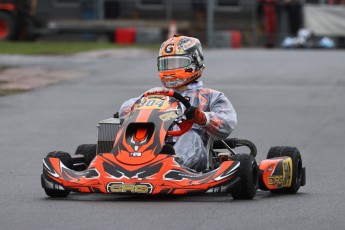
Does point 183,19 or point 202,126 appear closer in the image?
point 202,126

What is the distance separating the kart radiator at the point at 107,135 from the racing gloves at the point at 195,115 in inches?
25.8

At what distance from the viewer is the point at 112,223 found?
689cm

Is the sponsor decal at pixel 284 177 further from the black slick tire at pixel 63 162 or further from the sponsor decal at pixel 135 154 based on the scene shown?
the black slick tire at pixel 63 162

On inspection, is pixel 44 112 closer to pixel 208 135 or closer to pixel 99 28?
pixel 208 135

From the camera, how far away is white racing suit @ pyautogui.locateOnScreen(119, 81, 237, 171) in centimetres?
830

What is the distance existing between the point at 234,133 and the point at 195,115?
20.4ft

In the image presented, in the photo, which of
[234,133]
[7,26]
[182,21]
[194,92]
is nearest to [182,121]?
[194,92]

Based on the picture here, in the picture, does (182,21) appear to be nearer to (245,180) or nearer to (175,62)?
(175,62)

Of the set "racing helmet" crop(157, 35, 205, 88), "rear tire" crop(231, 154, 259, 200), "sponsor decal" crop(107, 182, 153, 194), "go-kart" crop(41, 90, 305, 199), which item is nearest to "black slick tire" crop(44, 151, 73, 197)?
"go-kart" crop(41, 90, 305, 199)

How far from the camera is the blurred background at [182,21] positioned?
114ft

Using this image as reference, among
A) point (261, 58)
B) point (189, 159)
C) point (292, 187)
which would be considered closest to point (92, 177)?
point (189, 159)

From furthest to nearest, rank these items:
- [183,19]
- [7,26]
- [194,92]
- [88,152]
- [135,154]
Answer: [183,19] < [7,26] < [88,152] < [194,92] < [135,154]

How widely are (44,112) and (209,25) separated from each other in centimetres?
1797

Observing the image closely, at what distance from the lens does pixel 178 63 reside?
866 centimetres
